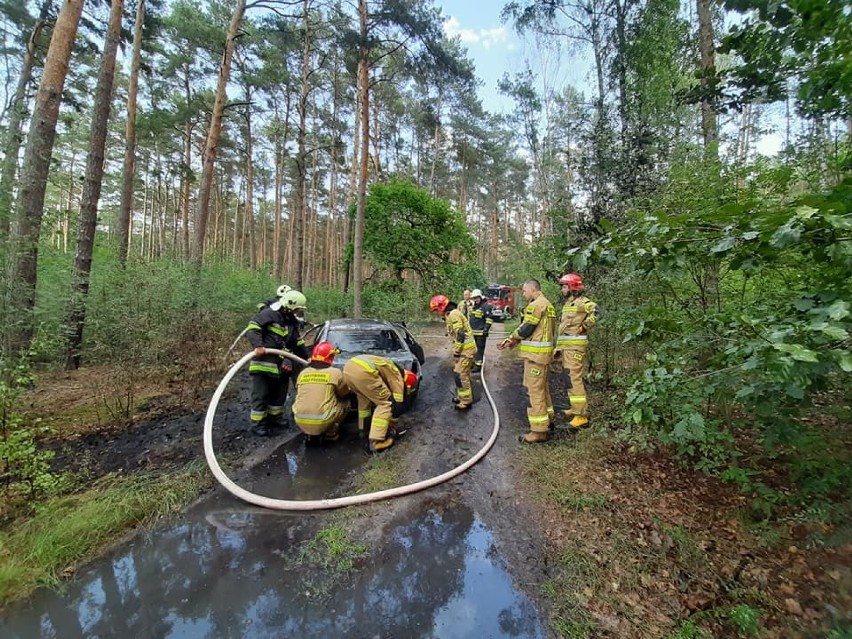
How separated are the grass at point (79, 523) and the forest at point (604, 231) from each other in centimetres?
36

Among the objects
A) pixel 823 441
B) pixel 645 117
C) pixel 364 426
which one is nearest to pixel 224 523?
pixel 364 426

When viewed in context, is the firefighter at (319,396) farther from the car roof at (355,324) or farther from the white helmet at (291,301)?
the car roof at (355,324)

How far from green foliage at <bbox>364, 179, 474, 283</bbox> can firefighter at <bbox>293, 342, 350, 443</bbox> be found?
37.2 feet

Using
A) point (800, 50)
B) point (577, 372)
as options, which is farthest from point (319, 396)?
point (800, 50)

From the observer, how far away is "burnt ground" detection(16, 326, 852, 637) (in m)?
2.16

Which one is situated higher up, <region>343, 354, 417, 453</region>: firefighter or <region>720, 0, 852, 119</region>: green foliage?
<region>720, 0, 852, 119</region>: green foliage

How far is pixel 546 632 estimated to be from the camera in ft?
6.93

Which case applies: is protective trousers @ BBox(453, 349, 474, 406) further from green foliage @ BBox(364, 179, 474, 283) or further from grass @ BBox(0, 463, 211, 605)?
green foliage @ BBox(364, 179, 474, 283)

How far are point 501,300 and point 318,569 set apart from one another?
19.4m

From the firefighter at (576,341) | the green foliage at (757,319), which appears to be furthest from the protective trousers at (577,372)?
the green foliage at (757,319)

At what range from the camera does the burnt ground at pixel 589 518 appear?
7.09ft

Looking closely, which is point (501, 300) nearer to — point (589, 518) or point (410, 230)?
point (410, 230)

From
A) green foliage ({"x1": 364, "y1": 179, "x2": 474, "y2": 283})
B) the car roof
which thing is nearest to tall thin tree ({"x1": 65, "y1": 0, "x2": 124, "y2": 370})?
the car roof

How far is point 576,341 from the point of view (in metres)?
5.05
